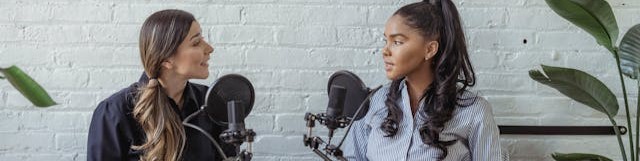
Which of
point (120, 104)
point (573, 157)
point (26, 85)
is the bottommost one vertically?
point (573, 157)

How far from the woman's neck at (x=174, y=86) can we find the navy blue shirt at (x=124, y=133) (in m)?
0.02

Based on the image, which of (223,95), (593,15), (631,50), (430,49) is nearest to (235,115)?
(223,95)

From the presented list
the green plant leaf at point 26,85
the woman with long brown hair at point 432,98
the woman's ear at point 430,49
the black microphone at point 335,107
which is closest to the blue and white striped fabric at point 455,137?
the woman with long brown hair at point 432,98

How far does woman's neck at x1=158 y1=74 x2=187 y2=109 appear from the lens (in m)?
1.31

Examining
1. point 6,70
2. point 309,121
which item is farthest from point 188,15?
point 6,70

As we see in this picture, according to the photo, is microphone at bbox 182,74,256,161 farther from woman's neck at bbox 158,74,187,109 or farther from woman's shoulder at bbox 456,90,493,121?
woman's shoulder at bbox 456,90,493,121

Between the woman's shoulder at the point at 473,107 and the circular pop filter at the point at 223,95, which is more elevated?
the circular pop filter at the point at 223,95

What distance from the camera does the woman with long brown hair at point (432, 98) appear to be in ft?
4.11

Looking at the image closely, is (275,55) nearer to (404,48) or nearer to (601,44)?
(404,48)

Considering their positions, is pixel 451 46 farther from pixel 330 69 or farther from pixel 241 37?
pixel 241 37

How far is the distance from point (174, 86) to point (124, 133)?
0.42 feet

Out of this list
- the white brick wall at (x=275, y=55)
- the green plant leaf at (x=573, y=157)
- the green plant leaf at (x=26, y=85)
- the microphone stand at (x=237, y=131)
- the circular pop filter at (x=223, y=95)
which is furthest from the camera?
the white brick wall at (x=275, y=55)

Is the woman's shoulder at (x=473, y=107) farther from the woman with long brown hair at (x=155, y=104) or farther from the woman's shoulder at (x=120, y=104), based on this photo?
the woman's shoulder at (x=120, y=104)

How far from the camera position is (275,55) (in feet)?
5.10
